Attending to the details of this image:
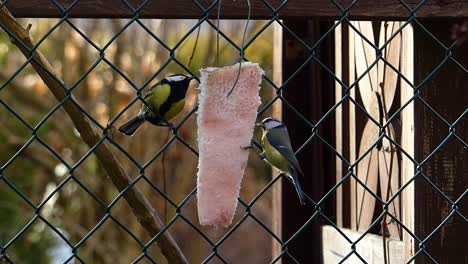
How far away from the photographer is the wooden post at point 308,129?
3.50 m

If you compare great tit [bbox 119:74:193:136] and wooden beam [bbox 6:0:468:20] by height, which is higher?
wooden beam [bbox 6:0:468:20]

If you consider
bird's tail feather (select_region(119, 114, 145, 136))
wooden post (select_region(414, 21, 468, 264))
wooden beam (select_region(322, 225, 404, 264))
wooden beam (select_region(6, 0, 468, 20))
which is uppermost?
wooden beam (select_region(6, 0, 468, 20))

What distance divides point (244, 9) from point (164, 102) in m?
0.35

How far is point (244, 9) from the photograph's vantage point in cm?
233

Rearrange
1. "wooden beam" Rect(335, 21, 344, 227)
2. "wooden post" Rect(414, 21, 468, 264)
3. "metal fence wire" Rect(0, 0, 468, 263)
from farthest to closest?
1. "wooden beam" Rect(335, 21, 344, 227)
2. "wooden post" Rect(414, 21, 468, 264)
3. "metal fence wire" Rect(0, 0, 468, 263)

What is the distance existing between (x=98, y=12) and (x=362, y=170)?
1379 millimetres

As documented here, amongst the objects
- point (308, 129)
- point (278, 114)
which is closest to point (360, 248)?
point (308, 129)

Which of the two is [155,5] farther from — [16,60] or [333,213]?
[16,60]

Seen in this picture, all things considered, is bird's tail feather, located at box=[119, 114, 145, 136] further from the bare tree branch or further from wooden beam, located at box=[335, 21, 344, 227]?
wooden beam, located at box=[335, 21, 344, 227]

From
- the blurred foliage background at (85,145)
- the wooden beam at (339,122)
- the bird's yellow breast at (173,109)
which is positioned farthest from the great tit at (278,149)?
the blurred foliage background at (85,145)

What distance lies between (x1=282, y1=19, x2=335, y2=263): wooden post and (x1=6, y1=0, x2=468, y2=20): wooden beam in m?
1.09

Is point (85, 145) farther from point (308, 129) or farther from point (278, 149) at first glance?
point (278, 149)

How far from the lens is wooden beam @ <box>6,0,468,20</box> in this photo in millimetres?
2270

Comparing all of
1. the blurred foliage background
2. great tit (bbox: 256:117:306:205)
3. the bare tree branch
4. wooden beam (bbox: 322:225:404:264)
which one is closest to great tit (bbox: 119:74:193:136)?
the bare tree branch
